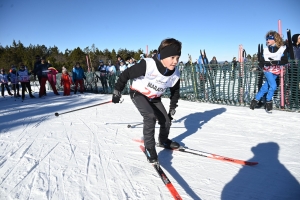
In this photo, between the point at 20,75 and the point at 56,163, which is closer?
the point at 56,163

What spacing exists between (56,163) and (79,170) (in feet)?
1.49

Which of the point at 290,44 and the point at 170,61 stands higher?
the point at 290,44

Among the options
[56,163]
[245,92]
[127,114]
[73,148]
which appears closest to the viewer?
[56,163]

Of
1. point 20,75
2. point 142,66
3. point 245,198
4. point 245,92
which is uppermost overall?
point 20,75

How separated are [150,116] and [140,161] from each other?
27.8 inches

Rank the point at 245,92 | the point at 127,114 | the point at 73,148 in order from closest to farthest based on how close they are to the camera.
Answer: the point at 73,148
the point at 127,114
the point at 245,92

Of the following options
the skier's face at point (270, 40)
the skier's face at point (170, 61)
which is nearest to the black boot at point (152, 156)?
the skier's face at point (170, 61)

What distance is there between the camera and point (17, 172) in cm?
268

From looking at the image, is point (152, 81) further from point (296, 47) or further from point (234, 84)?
point (296, 47)

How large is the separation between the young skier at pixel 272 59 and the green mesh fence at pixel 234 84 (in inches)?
16.9

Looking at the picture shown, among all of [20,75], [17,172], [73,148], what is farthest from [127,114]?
[20,75]

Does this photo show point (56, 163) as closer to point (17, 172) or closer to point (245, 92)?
point (17, 172)

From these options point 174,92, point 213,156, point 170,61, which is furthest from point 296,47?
point 170,61

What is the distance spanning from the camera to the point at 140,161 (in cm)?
296
